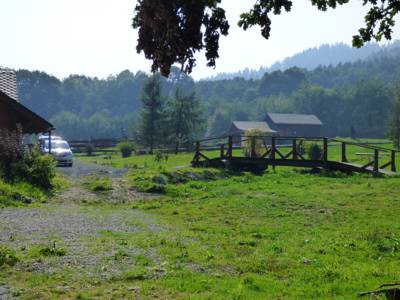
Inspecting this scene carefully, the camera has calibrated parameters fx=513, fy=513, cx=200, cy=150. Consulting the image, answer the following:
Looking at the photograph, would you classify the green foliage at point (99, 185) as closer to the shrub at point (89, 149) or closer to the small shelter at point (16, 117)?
the small shelter at point (16, 117)

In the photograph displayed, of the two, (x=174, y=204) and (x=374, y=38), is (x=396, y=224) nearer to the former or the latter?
(x=374, y=38)

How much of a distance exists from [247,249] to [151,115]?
54562 millimetres

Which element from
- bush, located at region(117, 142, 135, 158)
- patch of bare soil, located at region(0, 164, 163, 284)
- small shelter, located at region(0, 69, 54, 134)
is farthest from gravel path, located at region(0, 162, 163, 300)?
bush, located at region(117, 142, 135, 158)

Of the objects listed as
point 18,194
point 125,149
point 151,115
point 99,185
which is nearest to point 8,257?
point 18,194

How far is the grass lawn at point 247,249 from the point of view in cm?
732

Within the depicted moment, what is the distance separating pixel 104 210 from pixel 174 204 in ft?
8.23

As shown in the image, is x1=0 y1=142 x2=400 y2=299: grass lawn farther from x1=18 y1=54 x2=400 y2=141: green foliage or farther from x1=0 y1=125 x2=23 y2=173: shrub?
x1=18 y1=54 x2=400 y2=141: green foliage

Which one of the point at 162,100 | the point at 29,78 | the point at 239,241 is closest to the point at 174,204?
the point at 239,241

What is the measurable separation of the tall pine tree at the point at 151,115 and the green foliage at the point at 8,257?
54.2 m

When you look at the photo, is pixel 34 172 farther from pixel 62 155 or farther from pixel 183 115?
pixel 183 115

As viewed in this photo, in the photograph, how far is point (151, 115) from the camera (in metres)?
63.9

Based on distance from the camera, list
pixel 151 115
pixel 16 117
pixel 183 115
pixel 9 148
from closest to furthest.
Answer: pixel 9 148
pixel 16 117
pixel 151 115
pixel 183 115

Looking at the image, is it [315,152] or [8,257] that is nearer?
[8,257]

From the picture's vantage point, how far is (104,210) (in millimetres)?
16328
